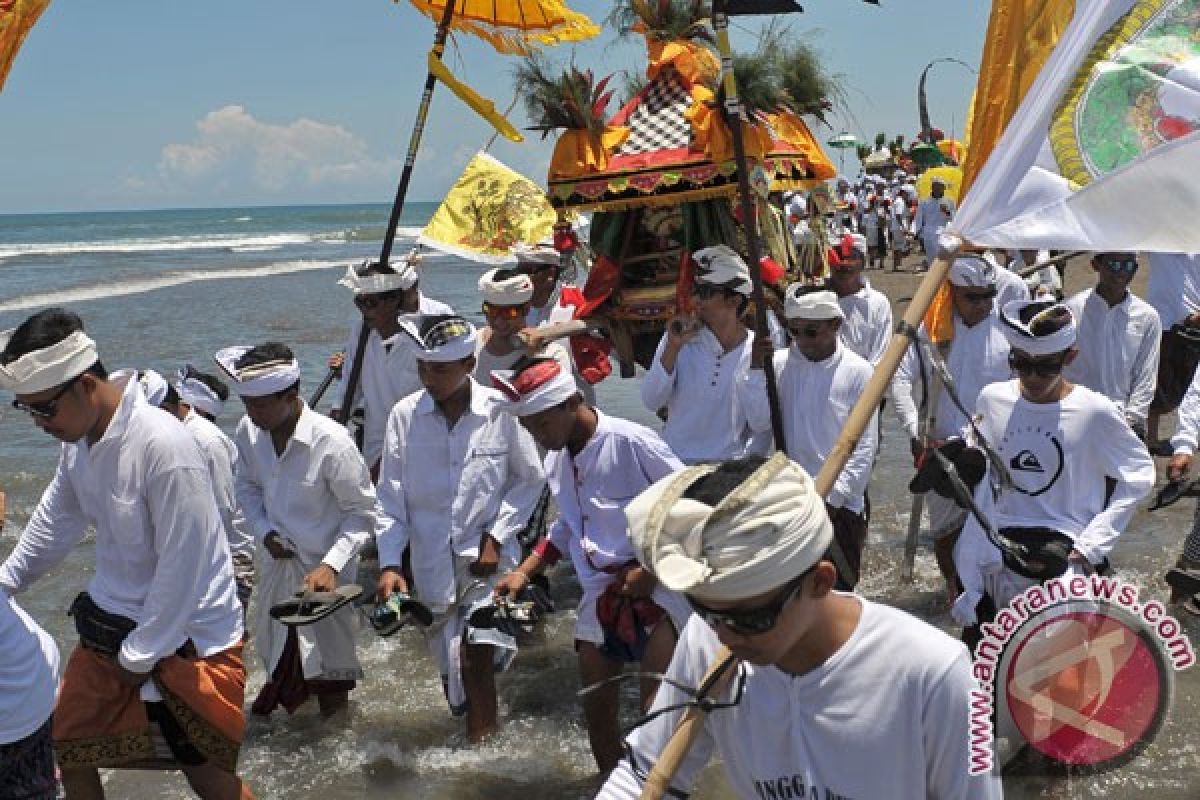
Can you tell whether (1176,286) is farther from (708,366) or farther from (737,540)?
(737,540)

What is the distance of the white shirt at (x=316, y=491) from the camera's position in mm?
5668

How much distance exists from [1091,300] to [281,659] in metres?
5.04

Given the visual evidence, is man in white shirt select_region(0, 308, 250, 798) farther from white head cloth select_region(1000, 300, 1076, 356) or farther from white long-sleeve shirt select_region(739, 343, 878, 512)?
white head cloth select_region(1000, 300, 1076, 356)

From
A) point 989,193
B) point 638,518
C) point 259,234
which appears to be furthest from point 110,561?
point 259,234

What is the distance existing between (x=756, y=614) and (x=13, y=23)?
274cm

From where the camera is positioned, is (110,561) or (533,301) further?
(533,301)

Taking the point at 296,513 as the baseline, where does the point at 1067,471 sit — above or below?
above

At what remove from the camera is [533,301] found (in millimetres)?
8398

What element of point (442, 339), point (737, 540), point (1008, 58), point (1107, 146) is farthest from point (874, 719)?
point (442, 339)

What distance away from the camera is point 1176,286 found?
9266mm

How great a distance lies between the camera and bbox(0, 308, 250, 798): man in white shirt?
13.1ft

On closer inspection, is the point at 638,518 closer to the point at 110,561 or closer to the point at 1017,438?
the point at 110,561

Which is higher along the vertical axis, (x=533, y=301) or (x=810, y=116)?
(x=810, y=116)

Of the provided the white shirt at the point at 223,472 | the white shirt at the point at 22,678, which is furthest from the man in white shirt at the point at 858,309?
the white shirt at the point at 22,678
